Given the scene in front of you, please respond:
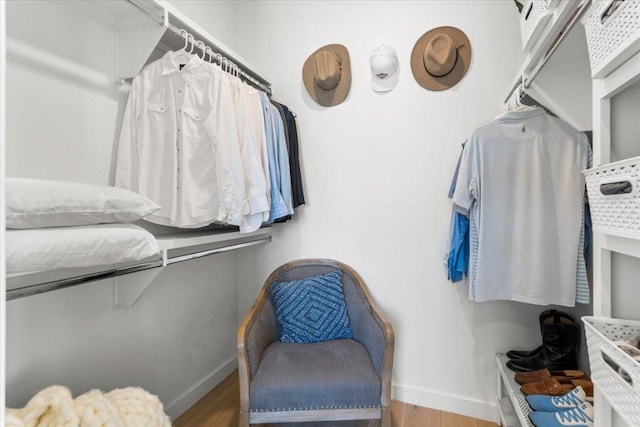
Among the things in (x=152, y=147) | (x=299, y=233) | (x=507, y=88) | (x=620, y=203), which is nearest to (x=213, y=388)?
(x=299, y=233)

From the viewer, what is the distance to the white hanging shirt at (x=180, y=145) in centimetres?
141

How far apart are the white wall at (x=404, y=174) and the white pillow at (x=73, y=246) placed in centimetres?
123

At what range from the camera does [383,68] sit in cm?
185

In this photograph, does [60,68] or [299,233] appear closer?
[60,68]

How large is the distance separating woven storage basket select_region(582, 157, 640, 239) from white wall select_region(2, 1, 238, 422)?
167cm

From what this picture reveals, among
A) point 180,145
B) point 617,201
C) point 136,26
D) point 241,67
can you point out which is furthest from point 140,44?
point 617,201

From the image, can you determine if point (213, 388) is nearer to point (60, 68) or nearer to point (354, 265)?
point (354, 265)

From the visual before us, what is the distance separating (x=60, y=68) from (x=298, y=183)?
1.20m

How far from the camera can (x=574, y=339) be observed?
4.83 ft

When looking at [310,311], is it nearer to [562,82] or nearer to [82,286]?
[82,286]

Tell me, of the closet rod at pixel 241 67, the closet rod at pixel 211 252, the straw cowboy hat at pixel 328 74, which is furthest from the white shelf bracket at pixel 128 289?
the straw cowboy hat at pixel 328 74

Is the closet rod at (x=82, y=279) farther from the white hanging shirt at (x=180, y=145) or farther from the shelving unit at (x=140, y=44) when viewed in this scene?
the white hanging shirt at (x=180, y=145)

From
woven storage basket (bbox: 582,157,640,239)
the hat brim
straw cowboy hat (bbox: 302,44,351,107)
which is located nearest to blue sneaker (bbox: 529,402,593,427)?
woven storage basket (bbox: 582,157,640,239)

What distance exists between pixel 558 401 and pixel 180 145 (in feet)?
6.01
